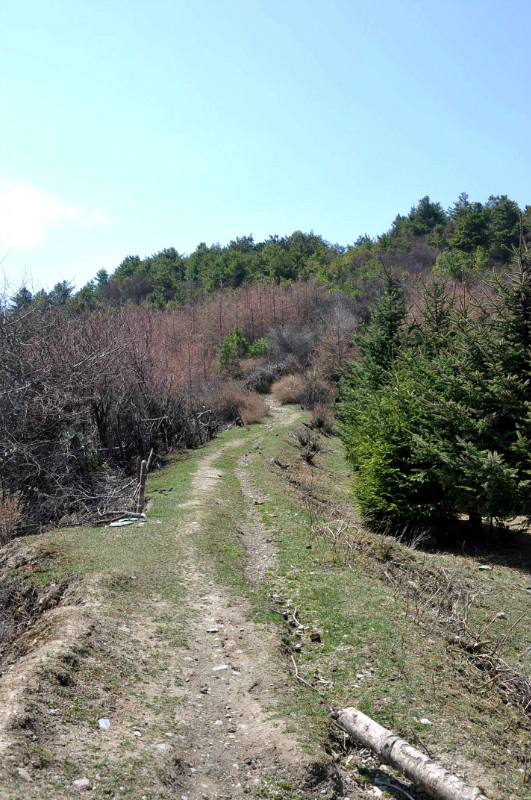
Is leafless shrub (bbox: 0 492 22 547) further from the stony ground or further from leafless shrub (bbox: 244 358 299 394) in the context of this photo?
leafless shrub (bbox: 244 358 299 394)

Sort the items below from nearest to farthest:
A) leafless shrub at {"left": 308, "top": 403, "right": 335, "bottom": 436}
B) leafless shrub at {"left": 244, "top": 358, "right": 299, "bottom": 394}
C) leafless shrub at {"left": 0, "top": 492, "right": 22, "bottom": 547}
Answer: leafless shrub at {"left": 0, "top": 492, "right": 22, "bottom": 547}
leafless shrub at {"left": 308, "top": 403, "right": 335, "bottom": 436}
leafless shrub at {"left": 244, "top": 358, "right": 299, "bottom": 394}

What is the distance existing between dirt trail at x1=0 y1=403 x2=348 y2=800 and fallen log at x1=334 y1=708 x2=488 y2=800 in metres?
0.62

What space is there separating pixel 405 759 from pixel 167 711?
233cm

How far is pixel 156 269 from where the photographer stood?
8100 centimetres

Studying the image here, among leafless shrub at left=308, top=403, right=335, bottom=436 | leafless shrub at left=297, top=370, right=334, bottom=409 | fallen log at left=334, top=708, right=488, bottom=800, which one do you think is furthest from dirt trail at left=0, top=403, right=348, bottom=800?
leafless shrub at left=297, top=370, right=334, bottom=409

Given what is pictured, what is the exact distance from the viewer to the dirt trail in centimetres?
499

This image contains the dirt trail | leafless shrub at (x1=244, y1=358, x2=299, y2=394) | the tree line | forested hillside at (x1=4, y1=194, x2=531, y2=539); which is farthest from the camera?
the tree line

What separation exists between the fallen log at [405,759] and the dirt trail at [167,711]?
2.04 ft

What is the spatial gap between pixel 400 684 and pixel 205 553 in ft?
17.6

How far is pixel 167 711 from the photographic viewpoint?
20.4 ft

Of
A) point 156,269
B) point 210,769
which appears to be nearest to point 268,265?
point 156,269

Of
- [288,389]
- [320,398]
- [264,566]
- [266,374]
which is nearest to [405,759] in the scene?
[264,566]

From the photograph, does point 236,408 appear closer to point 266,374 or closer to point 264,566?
point 266,374

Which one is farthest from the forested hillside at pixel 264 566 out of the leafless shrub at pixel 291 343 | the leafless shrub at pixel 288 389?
the leafless shrub at pixel 291 343
